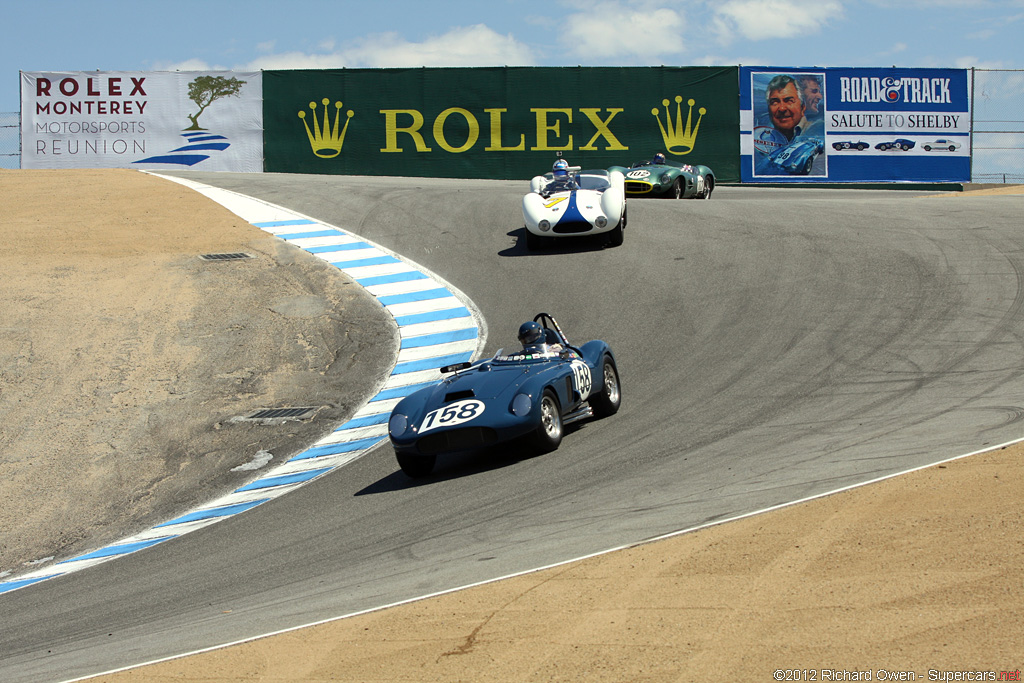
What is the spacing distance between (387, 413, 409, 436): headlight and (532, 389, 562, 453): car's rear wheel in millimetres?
1172

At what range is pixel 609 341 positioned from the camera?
43.0 feet

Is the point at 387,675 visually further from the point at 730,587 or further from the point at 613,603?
the point at 730,587

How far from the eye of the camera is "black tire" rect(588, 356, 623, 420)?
10422 mm

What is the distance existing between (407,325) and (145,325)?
12.1 ft

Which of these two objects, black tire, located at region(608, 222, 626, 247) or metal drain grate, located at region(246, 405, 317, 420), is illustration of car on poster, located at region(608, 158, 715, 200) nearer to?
black tire, located at region(608, 222, 626, 247)

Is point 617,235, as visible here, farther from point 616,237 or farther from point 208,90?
point 208,90

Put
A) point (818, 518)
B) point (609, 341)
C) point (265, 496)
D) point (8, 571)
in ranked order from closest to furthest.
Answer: point (818, 518) < point (8, 571) < point (265, 496) < point (609, 341)

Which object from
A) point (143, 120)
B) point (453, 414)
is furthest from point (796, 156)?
point (453, 414)

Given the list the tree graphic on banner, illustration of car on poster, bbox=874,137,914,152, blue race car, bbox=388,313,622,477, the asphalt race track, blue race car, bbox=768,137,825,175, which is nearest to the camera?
the asphalt race track

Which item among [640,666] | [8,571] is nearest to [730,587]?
[640,666]

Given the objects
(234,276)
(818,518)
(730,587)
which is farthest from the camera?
(234,276)

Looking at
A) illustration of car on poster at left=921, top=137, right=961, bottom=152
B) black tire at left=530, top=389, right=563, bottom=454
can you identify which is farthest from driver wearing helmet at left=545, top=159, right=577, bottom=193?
illustration of car on poster at left=921, top=137, right=961, bottom=152

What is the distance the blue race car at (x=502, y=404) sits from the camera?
8.84m


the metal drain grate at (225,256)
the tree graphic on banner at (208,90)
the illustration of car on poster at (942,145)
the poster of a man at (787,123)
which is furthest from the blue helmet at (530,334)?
the illustration of car on poster at (942,145)
